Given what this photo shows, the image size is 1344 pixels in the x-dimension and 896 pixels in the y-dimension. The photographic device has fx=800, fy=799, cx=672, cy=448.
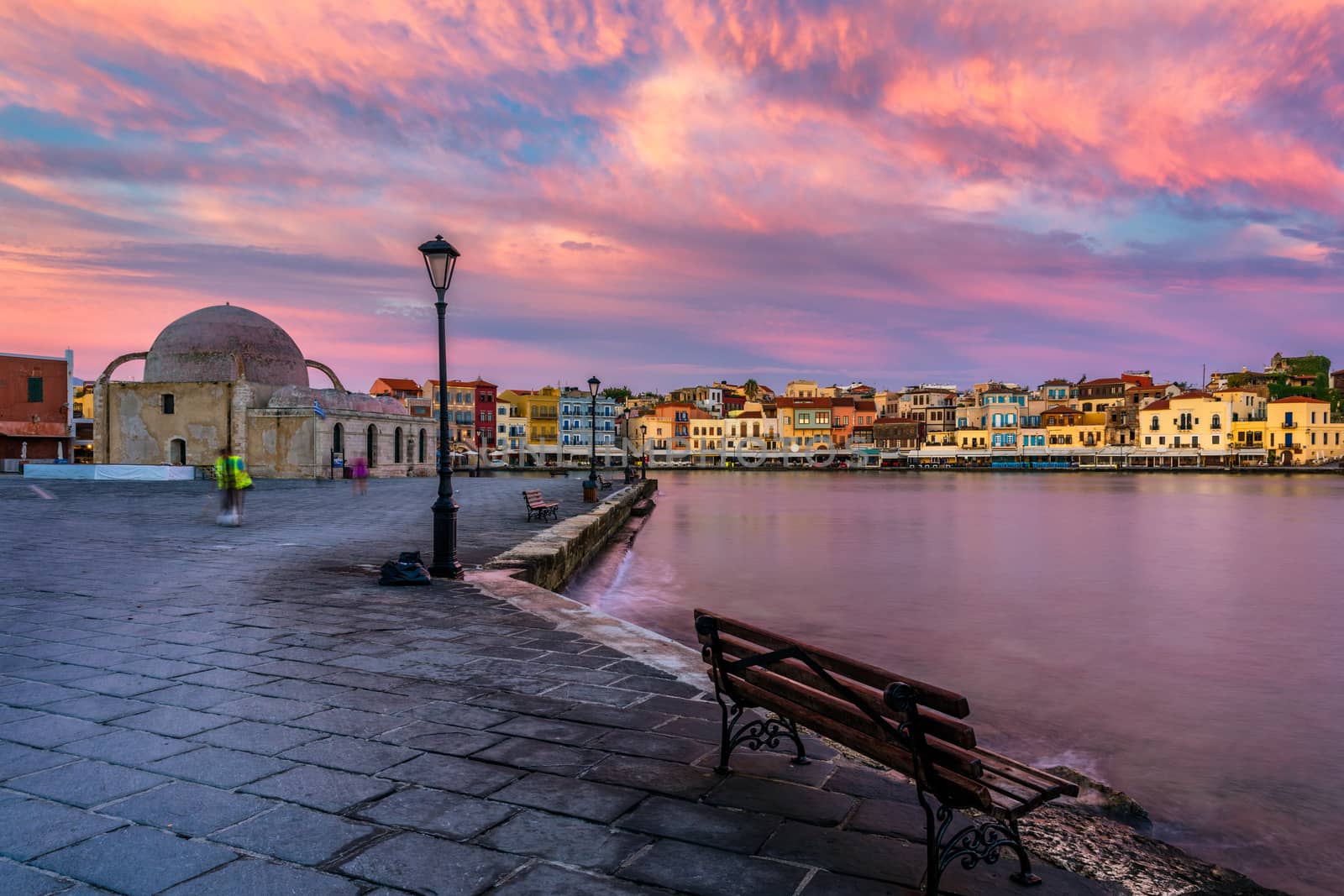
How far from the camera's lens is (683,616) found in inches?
533

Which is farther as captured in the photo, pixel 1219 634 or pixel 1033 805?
pixel 1219 634

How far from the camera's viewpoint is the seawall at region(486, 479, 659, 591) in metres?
10.4

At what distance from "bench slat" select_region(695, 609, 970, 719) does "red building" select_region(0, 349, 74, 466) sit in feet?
209

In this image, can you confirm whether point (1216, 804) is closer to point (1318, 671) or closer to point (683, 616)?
point (1318, 671)

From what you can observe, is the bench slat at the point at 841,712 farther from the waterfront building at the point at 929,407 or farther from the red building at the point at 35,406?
the waterfront building at the point at 929,407

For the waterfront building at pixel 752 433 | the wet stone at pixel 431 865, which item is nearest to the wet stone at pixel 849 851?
the wet stone at pixel 431 865

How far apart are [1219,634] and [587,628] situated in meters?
11.8

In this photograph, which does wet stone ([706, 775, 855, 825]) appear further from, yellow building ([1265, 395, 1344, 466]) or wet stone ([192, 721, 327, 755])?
yellow building ([1265, 395, 1344, 466])

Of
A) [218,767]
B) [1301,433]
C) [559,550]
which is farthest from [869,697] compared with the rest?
[1301,433]

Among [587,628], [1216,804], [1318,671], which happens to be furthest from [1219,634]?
[587,628]

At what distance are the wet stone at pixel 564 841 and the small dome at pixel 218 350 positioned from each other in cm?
4238

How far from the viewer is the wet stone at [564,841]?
113 inches

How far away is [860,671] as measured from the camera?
317 centimetres

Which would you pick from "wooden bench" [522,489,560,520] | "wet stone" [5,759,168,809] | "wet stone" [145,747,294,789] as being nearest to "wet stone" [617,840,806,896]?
"wet stone" [145,747,294,789]
